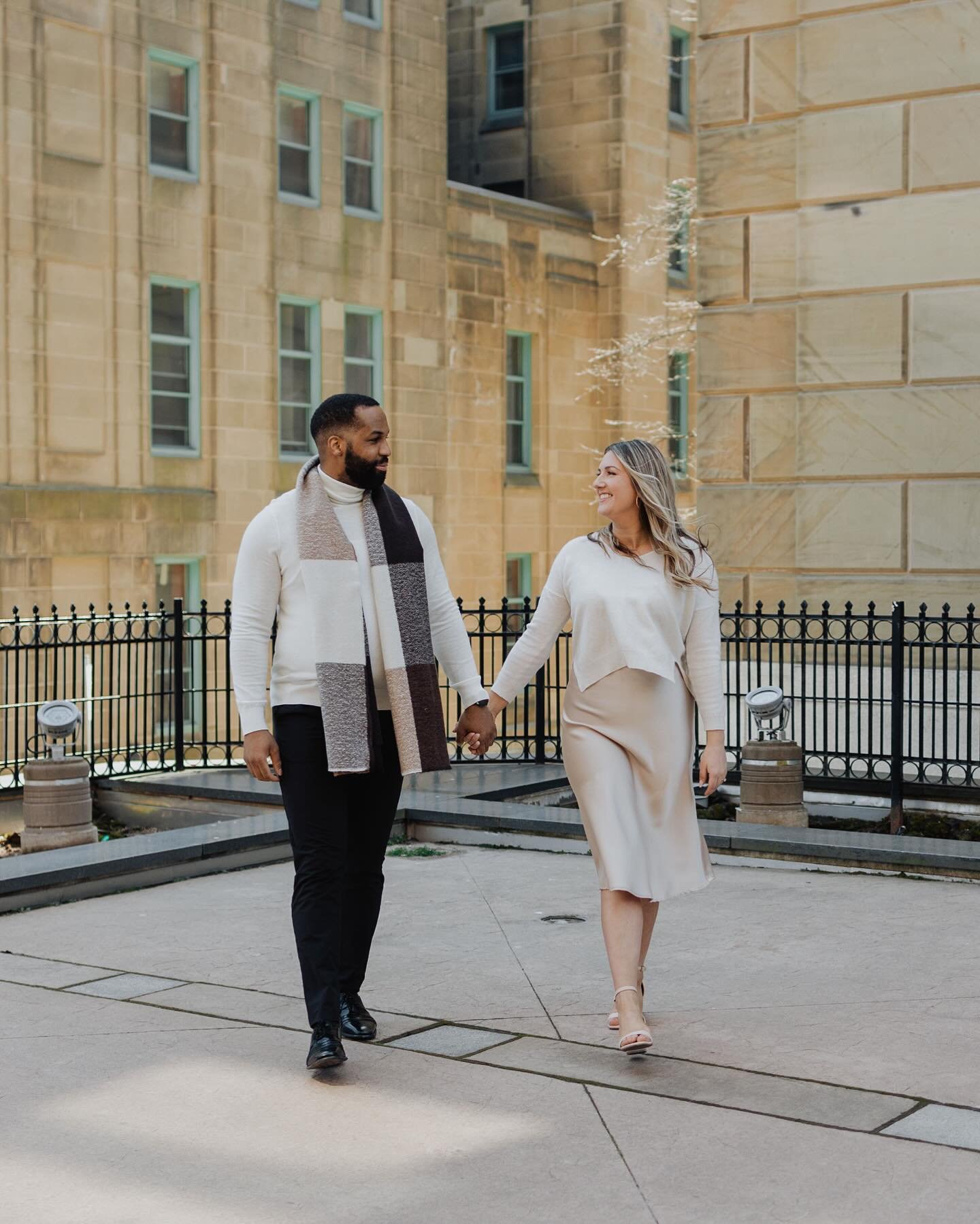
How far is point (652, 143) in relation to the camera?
32500 mm

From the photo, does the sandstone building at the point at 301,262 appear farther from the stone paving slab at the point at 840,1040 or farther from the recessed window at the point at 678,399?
the stone paving slab at the point at 840,1040

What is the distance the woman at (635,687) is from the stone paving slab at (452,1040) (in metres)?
0.43

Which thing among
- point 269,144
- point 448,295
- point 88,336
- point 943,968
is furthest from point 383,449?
point 448,295

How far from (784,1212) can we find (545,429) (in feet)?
89.6

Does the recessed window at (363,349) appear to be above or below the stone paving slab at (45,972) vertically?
above

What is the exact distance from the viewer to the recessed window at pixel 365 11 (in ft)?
91.1

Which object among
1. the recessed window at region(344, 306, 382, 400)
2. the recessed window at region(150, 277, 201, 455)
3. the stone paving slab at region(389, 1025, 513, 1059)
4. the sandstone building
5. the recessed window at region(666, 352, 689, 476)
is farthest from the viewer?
the recessed window at region(666, 352, 689, 476)

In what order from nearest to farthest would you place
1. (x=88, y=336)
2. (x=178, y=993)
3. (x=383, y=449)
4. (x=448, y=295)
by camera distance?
(x=383, y=449), (x=178, y=993), (x=88, y=336), (x=448, y=295)

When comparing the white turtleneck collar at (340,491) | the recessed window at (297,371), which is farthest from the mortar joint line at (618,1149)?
the recessed window at (297,371)

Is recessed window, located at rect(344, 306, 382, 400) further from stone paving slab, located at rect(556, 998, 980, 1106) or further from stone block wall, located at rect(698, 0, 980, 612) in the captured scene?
stone paving slab, located at rect(556, 998, 980, 1106)

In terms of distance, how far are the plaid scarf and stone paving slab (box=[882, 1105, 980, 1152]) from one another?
5.83ft

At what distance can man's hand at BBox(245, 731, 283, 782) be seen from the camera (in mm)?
5527

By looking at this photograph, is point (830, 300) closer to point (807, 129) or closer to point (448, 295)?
point (807, 129)

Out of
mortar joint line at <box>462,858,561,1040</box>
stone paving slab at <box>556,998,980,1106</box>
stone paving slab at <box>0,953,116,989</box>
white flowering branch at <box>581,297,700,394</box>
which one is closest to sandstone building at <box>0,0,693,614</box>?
white flowering branch at <box>581,297,700,394</box>
